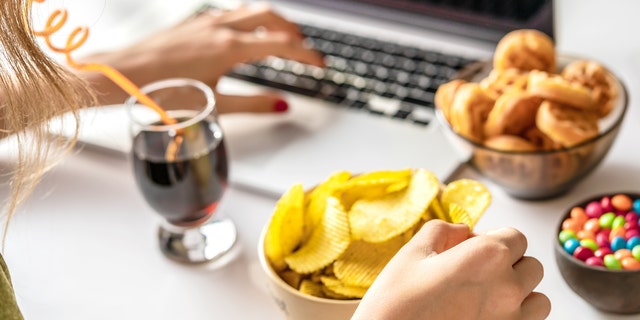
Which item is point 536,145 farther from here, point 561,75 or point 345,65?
point 345,65

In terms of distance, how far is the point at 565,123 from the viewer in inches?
33.5

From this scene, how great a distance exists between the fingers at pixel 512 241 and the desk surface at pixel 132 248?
0.48 feet

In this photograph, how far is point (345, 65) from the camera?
1.18 metres

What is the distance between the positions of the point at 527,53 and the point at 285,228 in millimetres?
340

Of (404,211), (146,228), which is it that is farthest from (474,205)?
(146,228)

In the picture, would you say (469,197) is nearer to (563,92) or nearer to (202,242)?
(563,92)

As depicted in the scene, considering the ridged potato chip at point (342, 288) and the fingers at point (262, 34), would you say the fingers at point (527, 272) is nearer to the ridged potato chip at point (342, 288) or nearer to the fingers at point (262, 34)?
the ridged potato chip at point (342, 288)

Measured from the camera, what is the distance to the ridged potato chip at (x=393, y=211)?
0.76 metres

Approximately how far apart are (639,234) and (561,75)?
234 millimetres

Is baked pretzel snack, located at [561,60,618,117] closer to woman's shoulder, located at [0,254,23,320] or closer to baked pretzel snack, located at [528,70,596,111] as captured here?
baked pretzel snack, located at [528,70,596,111]

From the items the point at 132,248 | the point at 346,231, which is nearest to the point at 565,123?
the point at 346,231

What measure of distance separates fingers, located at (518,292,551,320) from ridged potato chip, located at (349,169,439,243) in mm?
124

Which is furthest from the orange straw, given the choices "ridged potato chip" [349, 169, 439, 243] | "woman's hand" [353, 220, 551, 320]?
"woman's hand" [353, 220, 551, 320]

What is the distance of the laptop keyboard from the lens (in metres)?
1.10
